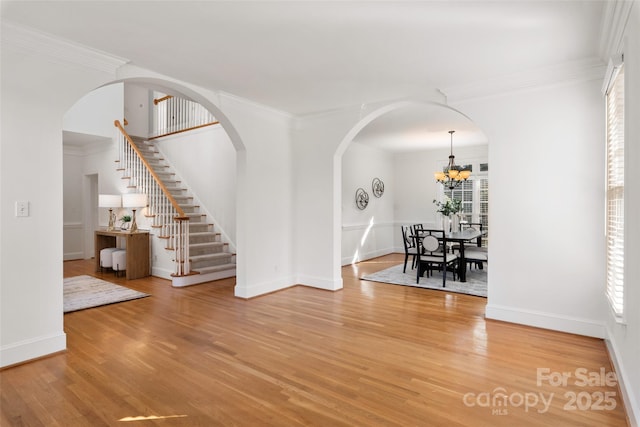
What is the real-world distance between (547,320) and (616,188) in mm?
1585

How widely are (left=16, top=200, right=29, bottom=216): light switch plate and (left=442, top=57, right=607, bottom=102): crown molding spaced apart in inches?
171

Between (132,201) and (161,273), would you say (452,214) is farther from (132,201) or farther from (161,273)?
(132,201)

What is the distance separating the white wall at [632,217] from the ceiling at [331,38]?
0.65 metres

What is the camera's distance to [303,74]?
3.75 metres

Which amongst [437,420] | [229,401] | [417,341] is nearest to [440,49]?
[417,341]

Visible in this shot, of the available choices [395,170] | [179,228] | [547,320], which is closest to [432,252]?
[547,320]

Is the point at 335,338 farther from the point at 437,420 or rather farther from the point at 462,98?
the point at 462,98

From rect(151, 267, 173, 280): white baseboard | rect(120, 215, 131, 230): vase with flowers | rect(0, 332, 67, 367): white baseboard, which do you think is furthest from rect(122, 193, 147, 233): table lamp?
rect(0, 332, 67, 367): white baseboard

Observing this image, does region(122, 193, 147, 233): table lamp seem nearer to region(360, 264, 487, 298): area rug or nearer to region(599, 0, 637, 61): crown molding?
region(360, 264, 487, 298): area rug

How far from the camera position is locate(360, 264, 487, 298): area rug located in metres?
5.16

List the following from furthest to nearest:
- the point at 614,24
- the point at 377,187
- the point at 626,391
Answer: the point at 377,187, the point at 614,24, the point at 626,391

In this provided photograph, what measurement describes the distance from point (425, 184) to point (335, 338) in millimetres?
6680

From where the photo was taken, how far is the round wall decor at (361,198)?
320 inches

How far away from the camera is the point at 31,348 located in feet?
9.33
